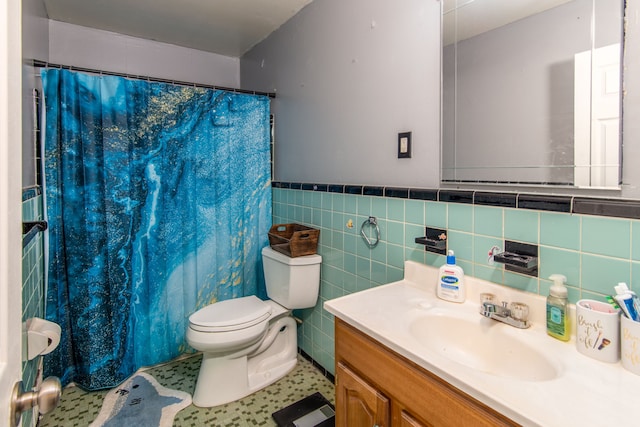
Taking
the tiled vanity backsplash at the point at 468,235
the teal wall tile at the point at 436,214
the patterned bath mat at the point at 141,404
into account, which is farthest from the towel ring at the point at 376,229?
the patterned bath mat at the point at 141,404

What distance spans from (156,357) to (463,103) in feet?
7.24

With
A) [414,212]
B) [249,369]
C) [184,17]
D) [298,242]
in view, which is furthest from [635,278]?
[184,17]

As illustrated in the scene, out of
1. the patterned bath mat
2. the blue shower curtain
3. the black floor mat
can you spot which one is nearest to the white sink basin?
the black floor mat

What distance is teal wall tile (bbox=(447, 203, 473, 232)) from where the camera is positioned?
1.24 metres

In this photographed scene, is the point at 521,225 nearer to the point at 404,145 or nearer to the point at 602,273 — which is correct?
the point at 602,273

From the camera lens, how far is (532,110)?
1100mm

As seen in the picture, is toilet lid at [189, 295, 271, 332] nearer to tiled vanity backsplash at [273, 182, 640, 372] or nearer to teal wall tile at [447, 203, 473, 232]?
tiled vanity backsplash at [273, 182, 640, 372]

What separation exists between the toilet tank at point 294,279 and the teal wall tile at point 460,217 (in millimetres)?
887

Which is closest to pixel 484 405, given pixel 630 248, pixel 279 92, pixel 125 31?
pixel 630 248

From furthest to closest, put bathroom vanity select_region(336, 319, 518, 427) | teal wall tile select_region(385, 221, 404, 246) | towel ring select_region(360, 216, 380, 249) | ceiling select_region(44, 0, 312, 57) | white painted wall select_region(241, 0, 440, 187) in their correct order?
ceiling select_region(44, 0, 312, 57)
towel ring select_region(360, 216, 380, 249)
teal wall tile select_region(385, 221, 404, 246)
white painted wall select_region(241, 0, 440, 187)
bathroom vanity select_region(336, 319, 518, 427)

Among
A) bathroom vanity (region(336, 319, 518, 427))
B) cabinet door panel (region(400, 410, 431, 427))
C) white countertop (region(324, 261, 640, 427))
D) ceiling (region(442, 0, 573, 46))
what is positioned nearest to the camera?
white countertop (region(324, 261, 640, 427))

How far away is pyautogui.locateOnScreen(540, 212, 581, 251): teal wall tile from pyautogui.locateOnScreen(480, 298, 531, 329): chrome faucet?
0.22 m

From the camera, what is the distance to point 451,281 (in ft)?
4.08

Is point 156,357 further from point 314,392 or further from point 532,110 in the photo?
point 532,110
